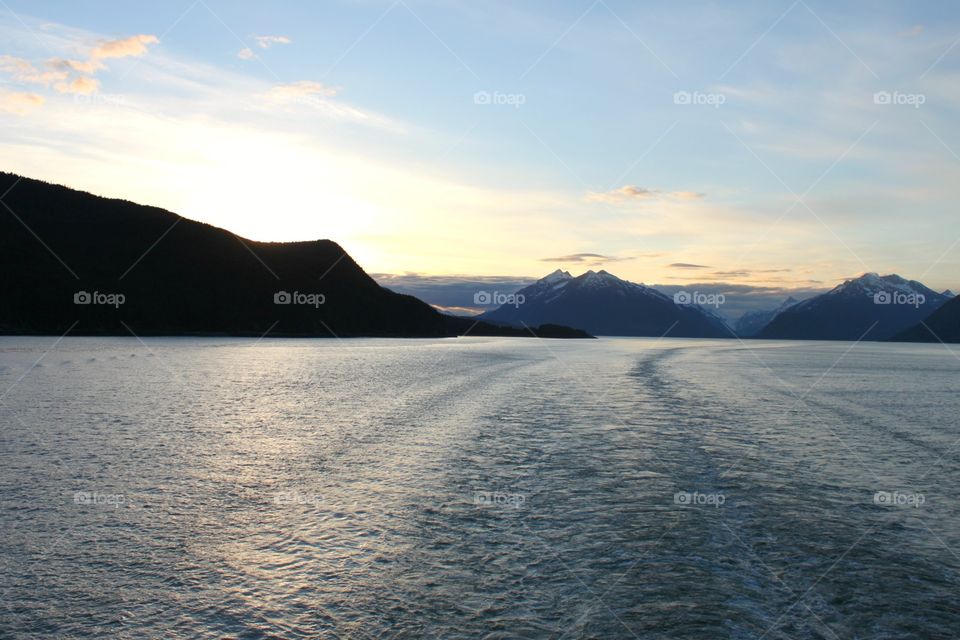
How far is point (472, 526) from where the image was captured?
45.7 feet

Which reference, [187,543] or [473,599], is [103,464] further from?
[473,599]

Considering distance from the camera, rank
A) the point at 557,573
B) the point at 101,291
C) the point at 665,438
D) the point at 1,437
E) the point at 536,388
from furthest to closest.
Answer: the point at 101,291, the point at 536,388, the point at 665,438, the point at 1,437, the point at 557,573

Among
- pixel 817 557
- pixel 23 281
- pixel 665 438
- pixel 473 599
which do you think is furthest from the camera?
Result: pixel 23 281

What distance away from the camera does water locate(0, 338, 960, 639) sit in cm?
952

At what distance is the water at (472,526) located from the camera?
9516 mm

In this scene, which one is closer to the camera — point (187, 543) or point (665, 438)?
point (187, 543)

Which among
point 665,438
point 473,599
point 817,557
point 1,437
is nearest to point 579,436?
point 665,438

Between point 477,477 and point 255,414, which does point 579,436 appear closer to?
point 477,477

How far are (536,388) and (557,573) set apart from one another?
37.3 m

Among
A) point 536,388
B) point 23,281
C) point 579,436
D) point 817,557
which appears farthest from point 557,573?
point 23,281

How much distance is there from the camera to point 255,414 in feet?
104

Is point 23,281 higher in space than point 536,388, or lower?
higher

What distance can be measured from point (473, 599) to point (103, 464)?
47.5ft

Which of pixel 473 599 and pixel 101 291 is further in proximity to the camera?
pixel 101 291
